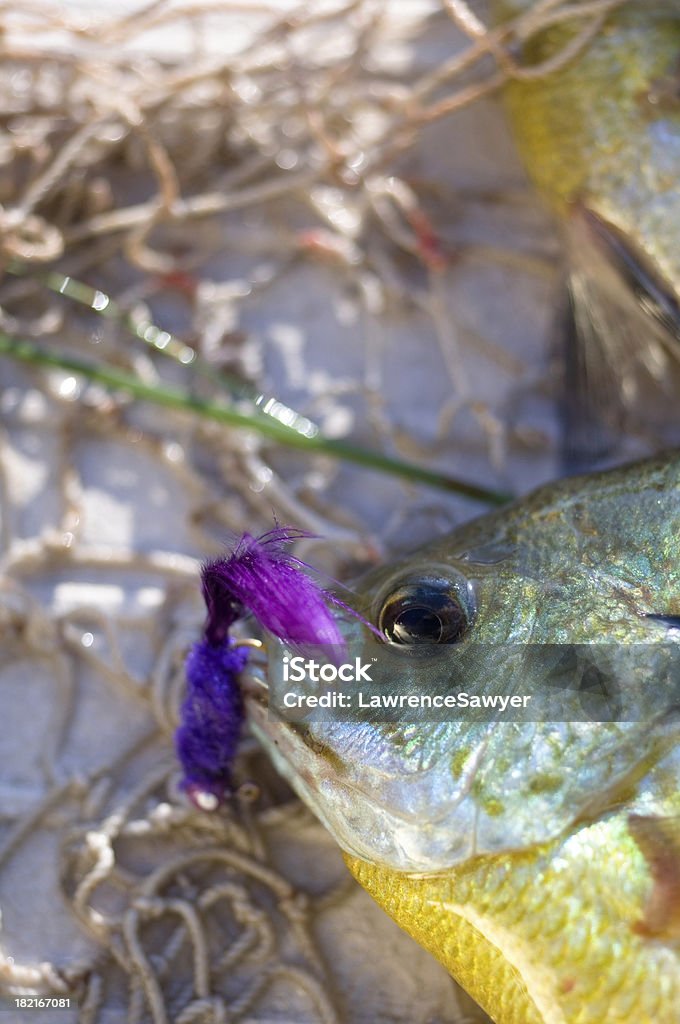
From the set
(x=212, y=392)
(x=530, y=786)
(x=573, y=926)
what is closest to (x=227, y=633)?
(x=530, y=786)

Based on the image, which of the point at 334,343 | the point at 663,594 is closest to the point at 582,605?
the point at 663,594

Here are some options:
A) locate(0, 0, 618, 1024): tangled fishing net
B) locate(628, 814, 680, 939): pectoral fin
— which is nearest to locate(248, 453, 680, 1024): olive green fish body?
locate(628, 814, 680, 939): pectoral fin

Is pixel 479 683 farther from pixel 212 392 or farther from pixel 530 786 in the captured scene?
pixel 212 392

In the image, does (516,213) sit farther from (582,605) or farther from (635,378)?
(582,605)

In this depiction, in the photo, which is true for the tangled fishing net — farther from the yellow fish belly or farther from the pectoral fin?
the pectoral fin

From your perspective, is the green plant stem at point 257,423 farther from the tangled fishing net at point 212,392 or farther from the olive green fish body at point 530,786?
the olive green fish body at point 530,786

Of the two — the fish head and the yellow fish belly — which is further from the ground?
the fish head
